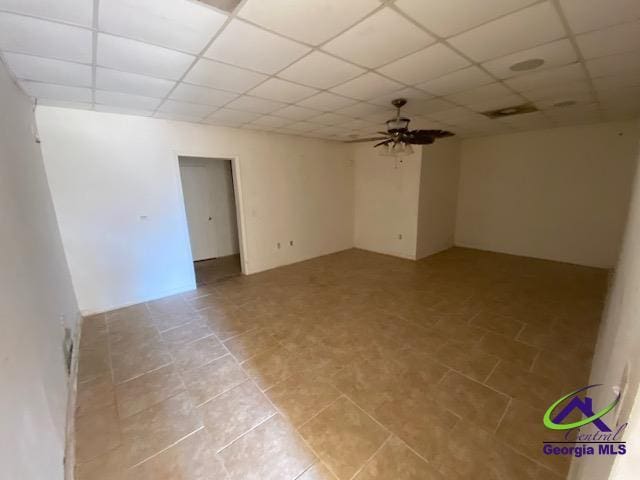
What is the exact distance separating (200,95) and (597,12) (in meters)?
3.14

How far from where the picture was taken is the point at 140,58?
6.23 ft

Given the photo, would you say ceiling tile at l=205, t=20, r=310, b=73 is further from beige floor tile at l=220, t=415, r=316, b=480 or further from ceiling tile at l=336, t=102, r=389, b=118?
beige floor tile at l=220, t=415, r=316, b=480

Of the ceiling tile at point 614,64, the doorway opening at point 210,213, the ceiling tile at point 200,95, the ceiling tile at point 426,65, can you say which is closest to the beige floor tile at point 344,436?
the ceiling tile at point 426,65

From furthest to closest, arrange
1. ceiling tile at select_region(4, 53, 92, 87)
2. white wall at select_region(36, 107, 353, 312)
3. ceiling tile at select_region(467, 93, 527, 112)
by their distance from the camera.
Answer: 1. white wall at select_region(36, 107, 353, 312)
2. ceiling tile at select_region(467, 93, 527, 112)
3. ceiling tile at select_region(4, 53, 92, 87)

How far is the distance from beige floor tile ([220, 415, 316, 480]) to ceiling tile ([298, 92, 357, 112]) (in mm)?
3049

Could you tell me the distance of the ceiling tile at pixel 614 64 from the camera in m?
1.99

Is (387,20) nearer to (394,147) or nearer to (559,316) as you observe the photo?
(394,147)

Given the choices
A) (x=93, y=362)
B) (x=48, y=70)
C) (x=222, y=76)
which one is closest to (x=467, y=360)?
(x=222, y=76)

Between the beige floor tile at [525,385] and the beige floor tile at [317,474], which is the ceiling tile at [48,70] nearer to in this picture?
the beige floor tile at [317,474]

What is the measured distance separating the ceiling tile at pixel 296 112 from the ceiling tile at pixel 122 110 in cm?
164

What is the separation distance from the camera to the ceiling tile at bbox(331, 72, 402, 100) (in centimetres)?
235

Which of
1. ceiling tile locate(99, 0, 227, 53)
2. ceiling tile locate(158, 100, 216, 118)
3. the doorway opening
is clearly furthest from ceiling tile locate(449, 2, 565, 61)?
the doorway opening

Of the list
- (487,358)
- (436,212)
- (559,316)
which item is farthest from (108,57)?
(436,212)

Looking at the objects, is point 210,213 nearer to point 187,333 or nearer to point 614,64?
point 187,333
